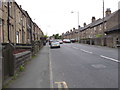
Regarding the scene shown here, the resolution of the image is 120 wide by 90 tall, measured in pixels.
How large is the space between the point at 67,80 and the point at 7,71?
247 centimetres

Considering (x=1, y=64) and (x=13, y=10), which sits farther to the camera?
(x=13, y=10)

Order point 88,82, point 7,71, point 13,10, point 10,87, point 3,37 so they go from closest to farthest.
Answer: point 10,87 → point 88,82 → point 7,71 → point 3,37 → point 13,10

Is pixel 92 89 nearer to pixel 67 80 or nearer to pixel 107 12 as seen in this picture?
pixel 67 80

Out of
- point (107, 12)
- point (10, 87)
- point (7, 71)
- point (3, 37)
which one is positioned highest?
point (107, 12)

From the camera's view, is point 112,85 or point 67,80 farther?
point 67,80

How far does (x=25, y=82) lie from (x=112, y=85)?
3231 millimetres

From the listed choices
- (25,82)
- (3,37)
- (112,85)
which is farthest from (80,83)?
(3,37)

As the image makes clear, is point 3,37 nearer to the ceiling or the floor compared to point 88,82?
nearer to the ceiling

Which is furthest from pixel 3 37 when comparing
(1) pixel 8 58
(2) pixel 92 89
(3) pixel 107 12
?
(3) pixel 107 12

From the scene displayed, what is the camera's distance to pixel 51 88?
5.11 m

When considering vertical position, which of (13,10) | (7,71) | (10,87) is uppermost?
(13,10)

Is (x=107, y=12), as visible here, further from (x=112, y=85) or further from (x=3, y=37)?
(x=112, y=85)

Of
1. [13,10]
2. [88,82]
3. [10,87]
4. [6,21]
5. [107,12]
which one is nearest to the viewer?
[10,87]

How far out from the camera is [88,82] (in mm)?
5648
